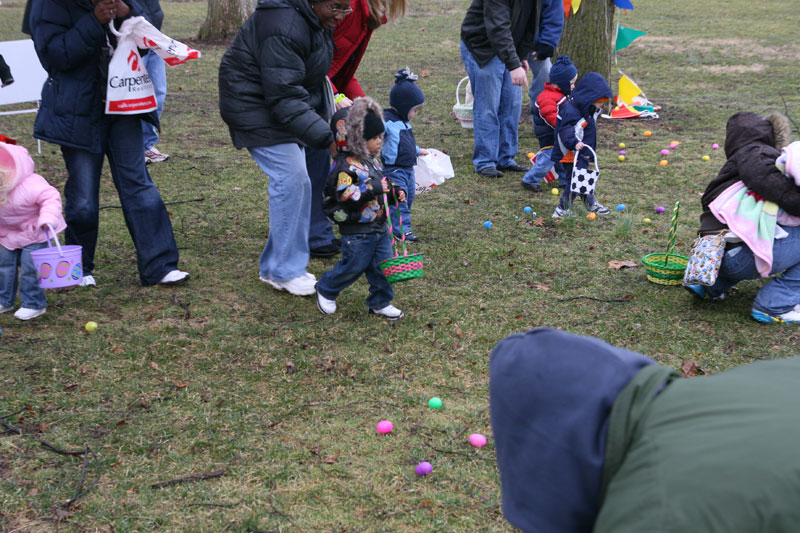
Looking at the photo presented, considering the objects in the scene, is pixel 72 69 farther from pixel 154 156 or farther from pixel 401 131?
pixel 154 156

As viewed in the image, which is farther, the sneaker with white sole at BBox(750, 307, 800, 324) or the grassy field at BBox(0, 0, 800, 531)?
the sneaker with white sole at BBox(750, 307, 800, 324)

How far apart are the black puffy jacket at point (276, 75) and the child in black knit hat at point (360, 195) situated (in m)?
0.20

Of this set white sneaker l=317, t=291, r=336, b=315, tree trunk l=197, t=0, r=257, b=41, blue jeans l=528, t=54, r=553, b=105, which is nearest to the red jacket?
white sneaker l=317, t=291, r=336, b=315

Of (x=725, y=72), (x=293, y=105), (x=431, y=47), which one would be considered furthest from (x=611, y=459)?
(x=431, y=47)

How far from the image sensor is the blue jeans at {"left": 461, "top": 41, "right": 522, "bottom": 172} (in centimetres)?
730

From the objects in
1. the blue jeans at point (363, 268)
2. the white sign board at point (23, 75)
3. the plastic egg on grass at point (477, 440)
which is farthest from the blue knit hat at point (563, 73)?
the white sign board at point (23, 75)

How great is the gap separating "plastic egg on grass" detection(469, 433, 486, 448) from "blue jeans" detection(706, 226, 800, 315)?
208 cm

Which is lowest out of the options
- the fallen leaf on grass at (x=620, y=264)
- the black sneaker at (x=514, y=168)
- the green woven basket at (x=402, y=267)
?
the black sneaker at (x=514, y=168)

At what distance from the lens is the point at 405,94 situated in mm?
5281

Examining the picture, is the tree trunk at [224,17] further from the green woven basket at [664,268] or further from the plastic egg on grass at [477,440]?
the plastic egg on grass at [477,440]

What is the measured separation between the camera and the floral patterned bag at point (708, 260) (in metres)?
4.32

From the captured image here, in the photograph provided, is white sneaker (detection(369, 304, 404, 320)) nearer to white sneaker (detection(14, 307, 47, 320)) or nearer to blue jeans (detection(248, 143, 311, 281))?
blue jeans (detection(248, 143, 311, 281))

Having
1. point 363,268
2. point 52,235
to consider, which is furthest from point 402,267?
point 52,235

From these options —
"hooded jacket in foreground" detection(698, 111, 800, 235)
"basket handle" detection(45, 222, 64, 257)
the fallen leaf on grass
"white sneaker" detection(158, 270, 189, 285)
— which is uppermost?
"hooded jacket in foreground" detection(698, 111, 800, 235)
